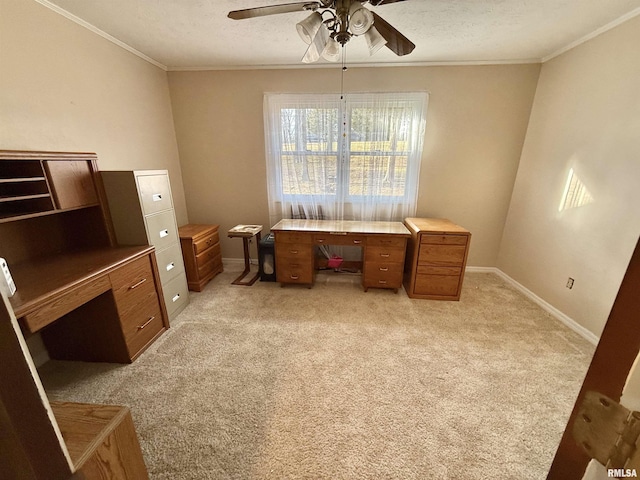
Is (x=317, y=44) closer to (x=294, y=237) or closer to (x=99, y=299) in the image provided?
(x=294, y=237)

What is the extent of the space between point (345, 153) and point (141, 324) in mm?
2684

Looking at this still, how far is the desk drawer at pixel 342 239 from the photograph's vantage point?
2740 mm

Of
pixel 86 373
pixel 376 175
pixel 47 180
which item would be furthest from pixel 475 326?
pixel 47 180

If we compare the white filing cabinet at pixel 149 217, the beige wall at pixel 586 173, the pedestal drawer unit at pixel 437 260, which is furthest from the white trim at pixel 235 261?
the beige wall at pixel 586 173

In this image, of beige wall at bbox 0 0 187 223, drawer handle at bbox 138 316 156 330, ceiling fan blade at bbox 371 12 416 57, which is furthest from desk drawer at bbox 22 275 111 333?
ceiling fan blade at bbox 371 12 416 57

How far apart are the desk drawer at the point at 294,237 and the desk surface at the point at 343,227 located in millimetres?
57

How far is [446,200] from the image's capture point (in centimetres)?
318

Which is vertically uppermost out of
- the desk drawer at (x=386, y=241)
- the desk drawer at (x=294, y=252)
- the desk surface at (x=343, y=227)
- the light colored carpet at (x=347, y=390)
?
the desk surface at (x=343, y=227)

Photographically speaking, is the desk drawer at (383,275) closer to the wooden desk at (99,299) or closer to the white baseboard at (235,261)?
the white baseboard at (235,261)


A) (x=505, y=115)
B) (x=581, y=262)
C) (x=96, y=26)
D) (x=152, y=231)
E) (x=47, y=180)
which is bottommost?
(x=581, y=262)

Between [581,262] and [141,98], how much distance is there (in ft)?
15.2

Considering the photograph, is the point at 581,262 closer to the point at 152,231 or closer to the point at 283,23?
the point at 283,23

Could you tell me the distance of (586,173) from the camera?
2176 millimetres

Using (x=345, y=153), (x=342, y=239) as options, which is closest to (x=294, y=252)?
(x=342, y=239)
